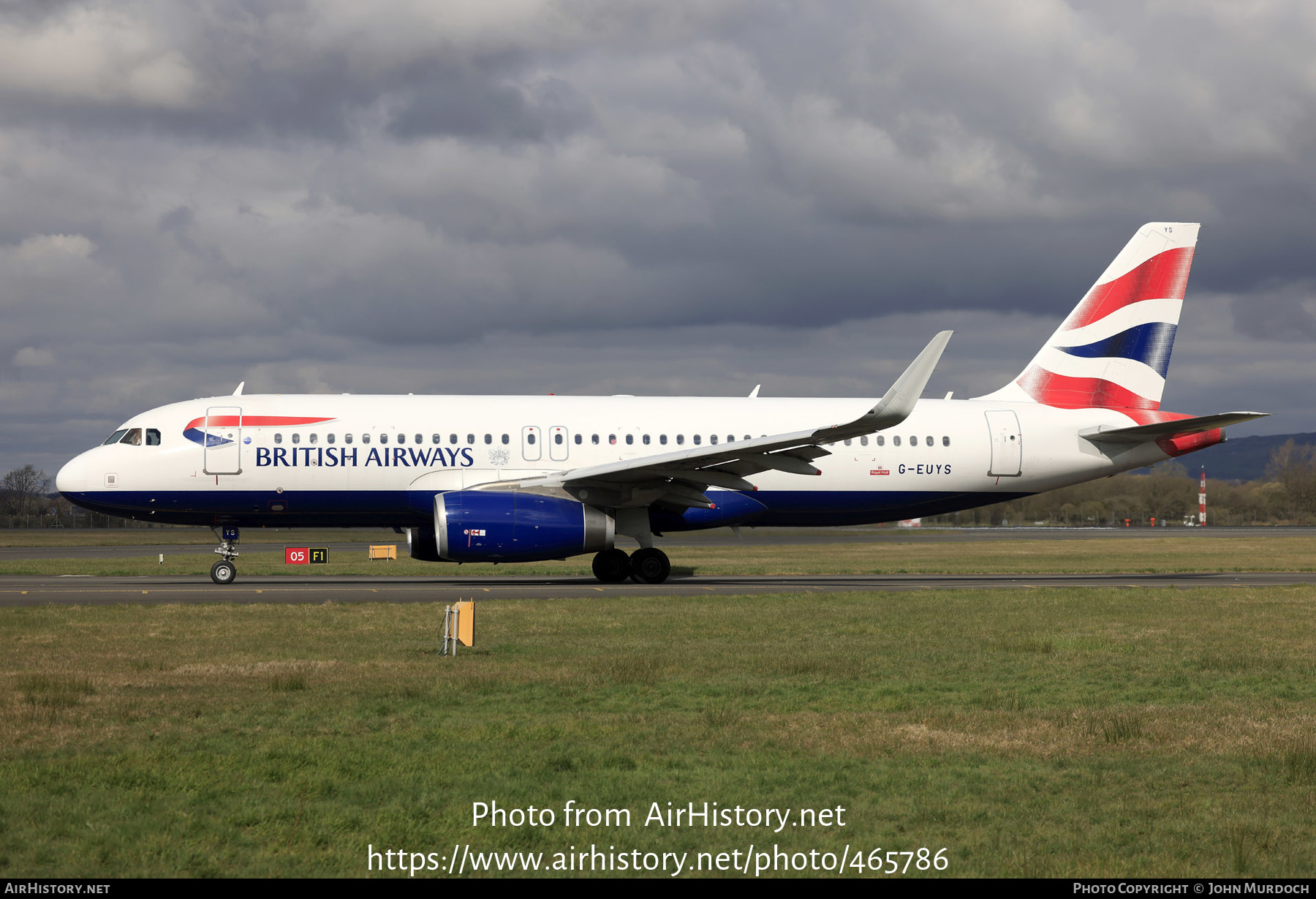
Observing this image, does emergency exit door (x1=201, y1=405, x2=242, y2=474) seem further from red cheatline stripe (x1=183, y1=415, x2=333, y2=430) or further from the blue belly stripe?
the blue belly stripe

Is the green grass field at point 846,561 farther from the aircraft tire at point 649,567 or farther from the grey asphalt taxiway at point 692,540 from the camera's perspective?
the aircraft tire at point 649,567

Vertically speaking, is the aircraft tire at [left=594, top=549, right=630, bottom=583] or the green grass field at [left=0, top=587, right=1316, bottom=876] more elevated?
the aircraft tire at [left=594, top=549, right=630, bottom=583]

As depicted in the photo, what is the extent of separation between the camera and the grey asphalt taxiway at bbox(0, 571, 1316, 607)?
1966 centimetres

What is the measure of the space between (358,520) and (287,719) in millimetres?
16030

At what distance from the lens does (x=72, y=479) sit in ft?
76.9

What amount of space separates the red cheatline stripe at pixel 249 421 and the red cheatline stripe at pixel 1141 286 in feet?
63.1

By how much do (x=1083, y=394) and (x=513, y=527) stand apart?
1528 cm

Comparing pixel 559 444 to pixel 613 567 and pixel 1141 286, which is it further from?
pixel 1141 286

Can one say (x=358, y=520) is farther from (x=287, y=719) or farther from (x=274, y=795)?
(x=274, y=795)

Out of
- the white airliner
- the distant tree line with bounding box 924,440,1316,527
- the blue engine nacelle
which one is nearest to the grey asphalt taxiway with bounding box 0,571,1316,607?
the blue engine nacelle

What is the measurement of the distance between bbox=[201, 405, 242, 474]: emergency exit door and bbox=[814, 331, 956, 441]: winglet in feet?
41.3

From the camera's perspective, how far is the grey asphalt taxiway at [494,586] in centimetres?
1966

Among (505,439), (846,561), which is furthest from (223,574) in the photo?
(846,561)

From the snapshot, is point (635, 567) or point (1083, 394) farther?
point (1083, 394)
